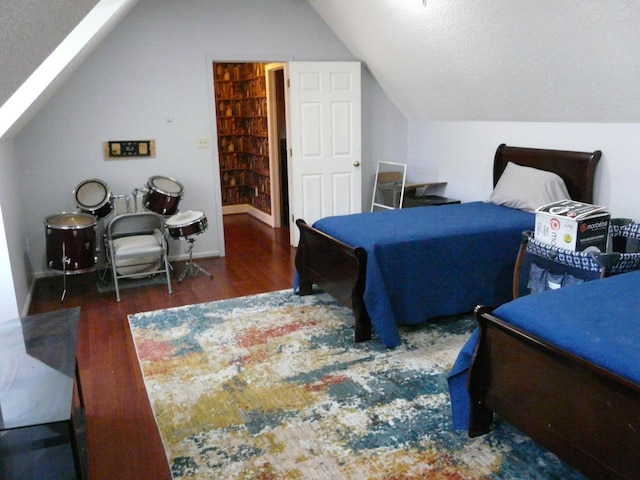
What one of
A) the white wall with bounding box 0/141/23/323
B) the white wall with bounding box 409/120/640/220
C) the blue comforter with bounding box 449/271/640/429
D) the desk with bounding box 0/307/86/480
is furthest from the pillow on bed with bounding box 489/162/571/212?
the white wall with bounding box 0/141/23/323

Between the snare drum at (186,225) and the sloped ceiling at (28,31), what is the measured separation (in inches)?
92.1

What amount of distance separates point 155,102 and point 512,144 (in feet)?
10.5

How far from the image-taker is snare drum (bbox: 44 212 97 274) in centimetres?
409

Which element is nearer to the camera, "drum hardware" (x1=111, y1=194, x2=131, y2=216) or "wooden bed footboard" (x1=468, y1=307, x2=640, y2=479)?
"wooden bed footboard" (x1=468, y1=307, x2=640, y2=479)

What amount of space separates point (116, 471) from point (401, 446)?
119 centimetres

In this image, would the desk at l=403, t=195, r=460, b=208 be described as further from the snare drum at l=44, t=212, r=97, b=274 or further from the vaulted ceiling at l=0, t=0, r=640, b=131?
the snare drum at l=44, t=212, r=97, b=274

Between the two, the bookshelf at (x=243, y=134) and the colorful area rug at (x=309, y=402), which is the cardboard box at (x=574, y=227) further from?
the bookshelf at (x=243, y=134)

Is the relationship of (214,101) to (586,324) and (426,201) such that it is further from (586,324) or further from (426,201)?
(586,324)

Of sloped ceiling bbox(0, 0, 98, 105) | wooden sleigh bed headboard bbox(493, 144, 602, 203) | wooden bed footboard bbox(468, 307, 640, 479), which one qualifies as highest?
sloped ceiling bbox(0, 0, 98, 105)

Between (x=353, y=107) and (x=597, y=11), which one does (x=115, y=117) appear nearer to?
(x=353, y=107)

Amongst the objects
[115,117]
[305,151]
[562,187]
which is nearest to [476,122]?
[562,187]

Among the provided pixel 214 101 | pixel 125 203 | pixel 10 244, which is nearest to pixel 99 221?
pixel 125 203

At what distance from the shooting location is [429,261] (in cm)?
342

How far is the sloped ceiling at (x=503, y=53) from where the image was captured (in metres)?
3.22
